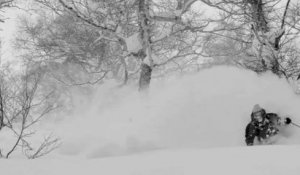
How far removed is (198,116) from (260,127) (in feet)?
5.38

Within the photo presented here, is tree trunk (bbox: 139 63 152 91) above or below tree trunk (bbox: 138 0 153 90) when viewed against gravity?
below

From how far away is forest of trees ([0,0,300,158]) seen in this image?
927 centimetres

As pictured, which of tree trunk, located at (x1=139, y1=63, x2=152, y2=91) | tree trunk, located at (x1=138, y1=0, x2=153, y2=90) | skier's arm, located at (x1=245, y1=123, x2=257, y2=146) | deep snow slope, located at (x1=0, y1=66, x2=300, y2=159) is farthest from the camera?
tree trunk, located at (x1=139, y1=63, x2=152, y2=91)

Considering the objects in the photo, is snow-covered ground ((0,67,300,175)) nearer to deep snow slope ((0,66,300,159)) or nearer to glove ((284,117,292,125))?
deep snow slope ((0,66,300,159))

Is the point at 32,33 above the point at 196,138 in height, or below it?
above

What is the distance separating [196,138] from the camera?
8281mm

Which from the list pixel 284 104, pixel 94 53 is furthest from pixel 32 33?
pixel 284 104

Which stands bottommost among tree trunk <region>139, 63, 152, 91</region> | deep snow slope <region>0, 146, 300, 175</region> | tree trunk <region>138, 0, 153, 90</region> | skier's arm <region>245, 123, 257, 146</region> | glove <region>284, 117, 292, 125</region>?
deep snow slope <region>0, 146, 300, 175</region>

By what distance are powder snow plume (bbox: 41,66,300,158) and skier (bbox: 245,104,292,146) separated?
34 centimetres

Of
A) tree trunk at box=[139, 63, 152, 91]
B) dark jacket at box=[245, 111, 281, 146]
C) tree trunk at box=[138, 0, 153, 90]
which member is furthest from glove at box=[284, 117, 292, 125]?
tree trunk at box=[139, 63, 152, 91]

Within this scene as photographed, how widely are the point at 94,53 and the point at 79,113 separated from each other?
15.0 ft

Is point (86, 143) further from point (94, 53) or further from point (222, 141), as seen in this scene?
point (94, 53)

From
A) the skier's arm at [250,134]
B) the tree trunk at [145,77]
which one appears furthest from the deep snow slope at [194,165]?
the tree trunk at [145,77]

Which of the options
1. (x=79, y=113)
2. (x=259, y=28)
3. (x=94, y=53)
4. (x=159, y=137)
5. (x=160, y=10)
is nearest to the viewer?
(x=159, y=137)
